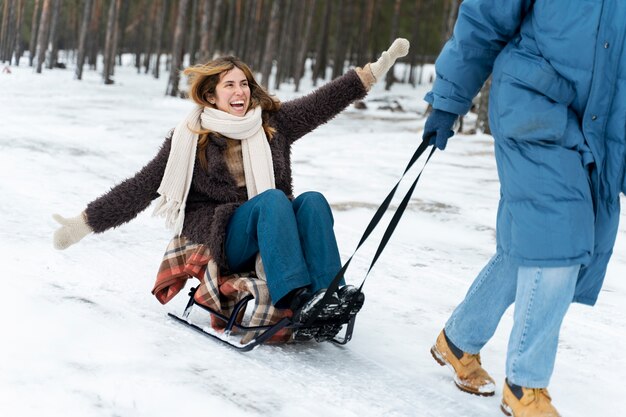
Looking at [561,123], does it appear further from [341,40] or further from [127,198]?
[341,40]

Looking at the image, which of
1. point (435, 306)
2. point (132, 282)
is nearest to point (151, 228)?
point (132, 282)

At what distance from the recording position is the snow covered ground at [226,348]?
9.12ft

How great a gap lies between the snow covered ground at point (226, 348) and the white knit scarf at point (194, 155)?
21.9 inches

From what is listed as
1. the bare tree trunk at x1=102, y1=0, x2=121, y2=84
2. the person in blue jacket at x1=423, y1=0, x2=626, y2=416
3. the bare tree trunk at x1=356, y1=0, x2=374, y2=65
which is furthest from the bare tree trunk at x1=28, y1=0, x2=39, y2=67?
the person in blue jacket at x1=423, y1=0, x2=626, y2=416

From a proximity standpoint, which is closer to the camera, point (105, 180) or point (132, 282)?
point (132, 282)

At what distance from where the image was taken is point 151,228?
17.9ft

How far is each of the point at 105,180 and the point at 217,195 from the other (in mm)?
3846

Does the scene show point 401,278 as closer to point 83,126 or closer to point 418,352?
point 418,352

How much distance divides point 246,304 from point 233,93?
92 cm

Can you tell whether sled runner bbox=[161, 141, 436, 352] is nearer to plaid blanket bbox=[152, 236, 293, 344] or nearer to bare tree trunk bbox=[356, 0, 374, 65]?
plaid blanket bbox=[152, 236, 293, 344]

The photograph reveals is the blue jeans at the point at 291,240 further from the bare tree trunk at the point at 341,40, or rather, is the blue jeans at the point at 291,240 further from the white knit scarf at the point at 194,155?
the bare tree trunk at the point at 341,40

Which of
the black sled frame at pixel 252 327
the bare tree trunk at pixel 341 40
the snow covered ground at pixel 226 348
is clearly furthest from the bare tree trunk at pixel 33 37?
the black sled frame at pixel 252 327

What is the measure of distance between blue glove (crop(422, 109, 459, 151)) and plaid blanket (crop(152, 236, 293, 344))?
96cm

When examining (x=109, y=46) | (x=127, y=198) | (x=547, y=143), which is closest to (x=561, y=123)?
(x=547, y=143)
